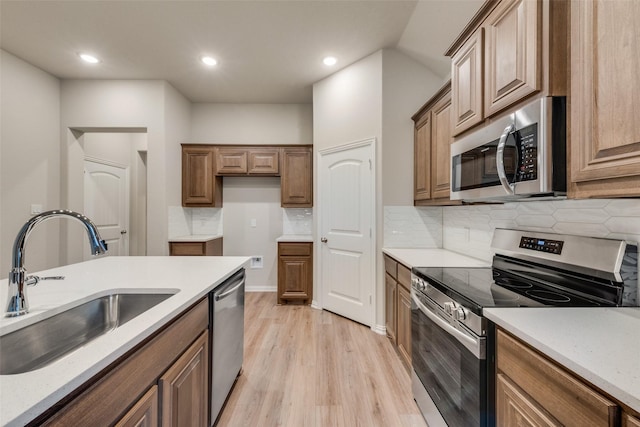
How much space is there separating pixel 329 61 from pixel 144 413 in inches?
131

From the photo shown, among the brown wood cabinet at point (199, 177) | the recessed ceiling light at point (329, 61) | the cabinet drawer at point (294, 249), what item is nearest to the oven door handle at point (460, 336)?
the cabinet drawer at point (294, 249)

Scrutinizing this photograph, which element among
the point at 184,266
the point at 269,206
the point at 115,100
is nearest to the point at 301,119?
the point at 269,206

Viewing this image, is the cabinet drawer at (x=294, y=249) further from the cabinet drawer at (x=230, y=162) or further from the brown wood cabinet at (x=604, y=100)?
the brown wood cabinet at (x=604, y=100)

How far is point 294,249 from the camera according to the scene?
363 cm

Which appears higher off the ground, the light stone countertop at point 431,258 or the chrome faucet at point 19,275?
the chrome faucet at point 19,275

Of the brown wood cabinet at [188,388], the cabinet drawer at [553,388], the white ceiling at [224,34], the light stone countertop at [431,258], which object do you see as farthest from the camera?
the white ceiling at [224,34]

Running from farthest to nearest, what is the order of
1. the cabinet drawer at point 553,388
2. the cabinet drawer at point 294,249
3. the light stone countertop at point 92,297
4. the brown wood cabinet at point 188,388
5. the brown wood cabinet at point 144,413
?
the cabinet drawer at point 294,249 < the brown wood cabinet at point 188,388 < the brown wood cabinet at point 144,413 < the cabinet drawer at point 553,388 < the light stone countertop at point 92,297

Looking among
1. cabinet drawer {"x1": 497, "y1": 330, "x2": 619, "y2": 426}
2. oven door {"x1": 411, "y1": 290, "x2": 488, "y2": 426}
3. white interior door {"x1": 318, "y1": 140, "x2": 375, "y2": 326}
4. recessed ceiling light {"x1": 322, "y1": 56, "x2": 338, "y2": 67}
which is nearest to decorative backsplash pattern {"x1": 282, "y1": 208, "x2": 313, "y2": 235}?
white interior door {"x1": 318, "y1": 140, "x2": 375, "y2": 326}

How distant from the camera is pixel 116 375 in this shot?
77 centimetres

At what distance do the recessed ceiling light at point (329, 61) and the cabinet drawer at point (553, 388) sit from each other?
3036 millimetres

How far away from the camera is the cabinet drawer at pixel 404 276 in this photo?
80.8 inches

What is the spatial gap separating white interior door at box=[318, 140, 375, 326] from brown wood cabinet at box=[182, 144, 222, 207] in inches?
66.1

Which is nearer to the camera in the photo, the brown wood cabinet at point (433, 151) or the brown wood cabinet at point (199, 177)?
the brown wood cabinet at point (433, 151)

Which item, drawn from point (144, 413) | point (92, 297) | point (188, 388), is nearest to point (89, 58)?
point (92, 297)
